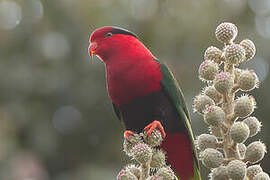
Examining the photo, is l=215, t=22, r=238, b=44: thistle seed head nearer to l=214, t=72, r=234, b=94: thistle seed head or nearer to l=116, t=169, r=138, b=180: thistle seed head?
l=214, t=72, r=234, b=94: thistle seed head

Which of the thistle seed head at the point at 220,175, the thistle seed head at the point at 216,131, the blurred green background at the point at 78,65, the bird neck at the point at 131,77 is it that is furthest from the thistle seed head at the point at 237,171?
the blurred green background at the point at 78,65

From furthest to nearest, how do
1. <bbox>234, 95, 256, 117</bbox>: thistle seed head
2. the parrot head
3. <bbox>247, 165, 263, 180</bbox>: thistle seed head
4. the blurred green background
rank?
1. the blurred green background
2. the parrot head
3. <bbox>234, 95, 256, 117</bbox>: thistle seed head
4. <bbox>247, 165, 263, 180</bbox>: thistle seed head

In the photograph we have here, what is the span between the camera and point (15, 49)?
779 centimetres

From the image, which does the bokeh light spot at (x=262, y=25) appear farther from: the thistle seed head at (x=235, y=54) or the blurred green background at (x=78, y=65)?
the thistle seed head at (x=235, y=54)

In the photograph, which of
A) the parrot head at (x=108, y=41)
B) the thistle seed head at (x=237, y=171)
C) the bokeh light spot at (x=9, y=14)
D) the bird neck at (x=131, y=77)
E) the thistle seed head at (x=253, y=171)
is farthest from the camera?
the bokeh light spot at (x=9, y=14)

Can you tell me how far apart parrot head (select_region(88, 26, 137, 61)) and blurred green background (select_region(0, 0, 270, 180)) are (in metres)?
2.86

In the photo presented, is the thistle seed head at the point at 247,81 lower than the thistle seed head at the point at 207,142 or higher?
higher

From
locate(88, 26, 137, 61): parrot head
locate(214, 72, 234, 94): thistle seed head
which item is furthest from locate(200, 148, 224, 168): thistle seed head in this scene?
locate(88, 26, 137, 61): parrot head

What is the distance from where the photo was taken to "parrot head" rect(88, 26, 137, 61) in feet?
12.2

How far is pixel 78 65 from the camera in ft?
23.4

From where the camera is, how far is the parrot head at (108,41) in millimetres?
3707

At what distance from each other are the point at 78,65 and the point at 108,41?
341cm

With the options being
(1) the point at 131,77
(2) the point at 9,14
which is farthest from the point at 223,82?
(2) the point at 9,14

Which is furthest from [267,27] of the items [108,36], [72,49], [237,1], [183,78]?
[108,36]
